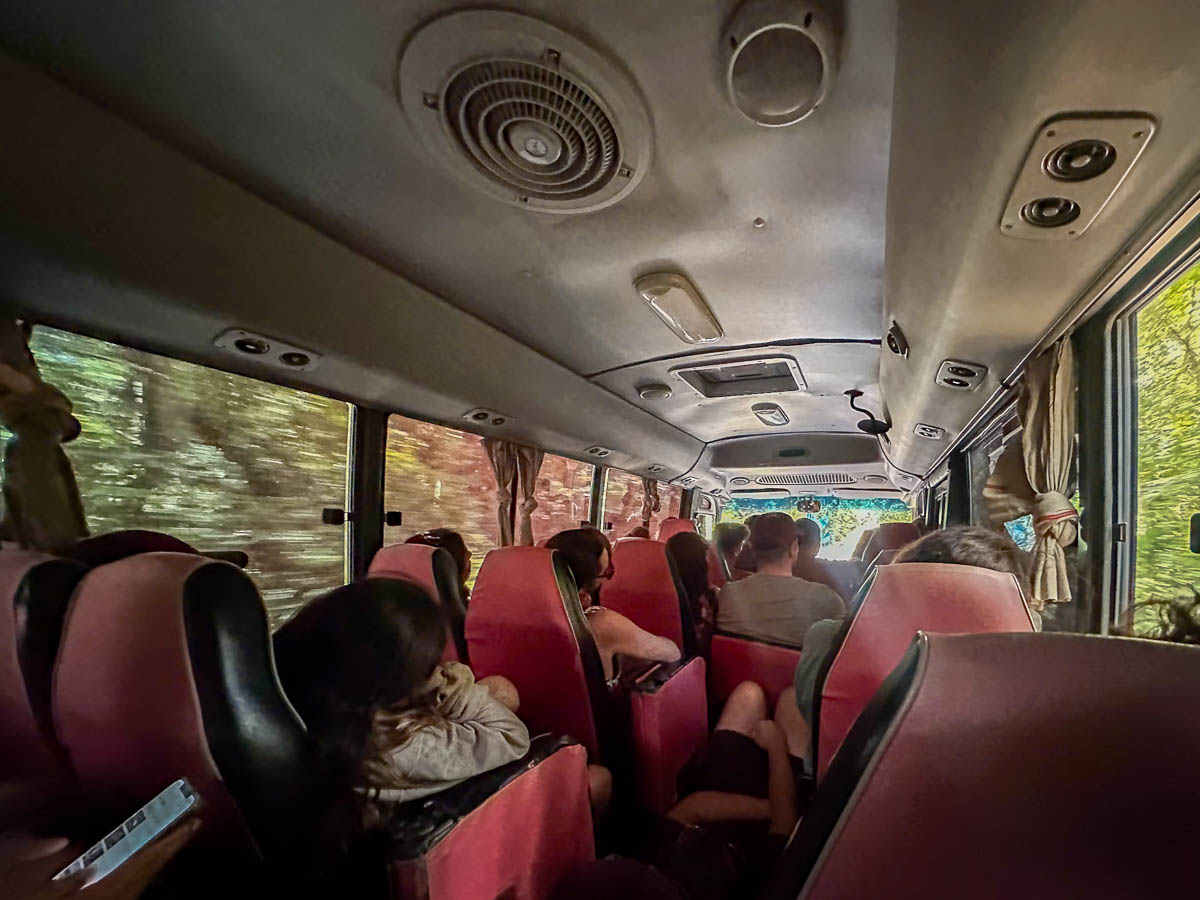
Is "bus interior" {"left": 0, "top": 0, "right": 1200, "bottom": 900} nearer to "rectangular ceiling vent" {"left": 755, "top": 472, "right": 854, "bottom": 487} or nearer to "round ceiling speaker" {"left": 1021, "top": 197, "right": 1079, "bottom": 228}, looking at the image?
"round ceiling speaker" {"left": 1021, "top": 197, "right": 1079, "bottom": 228}

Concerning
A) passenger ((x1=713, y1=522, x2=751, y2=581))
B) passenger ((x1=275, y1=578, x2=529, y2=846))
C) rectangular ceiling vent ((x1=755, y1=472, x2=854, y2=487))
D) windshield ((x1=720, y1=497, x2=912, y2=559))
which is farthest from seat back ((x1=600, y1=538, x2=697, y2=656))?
windshield ((x1=720, y1=497, x2=912, y2=559))

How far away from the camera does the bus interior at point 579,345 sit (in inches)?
→ 29.6

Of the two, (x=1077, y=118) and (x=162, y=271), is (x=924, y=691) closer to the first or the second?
(x=1077, y=118)

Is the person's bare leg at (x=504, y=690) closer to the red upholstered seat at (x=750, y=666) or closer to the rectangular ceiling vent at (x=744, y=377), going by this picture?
the red upholstered seat at (x=750, y=666)

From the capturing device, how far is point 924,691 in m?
0.72

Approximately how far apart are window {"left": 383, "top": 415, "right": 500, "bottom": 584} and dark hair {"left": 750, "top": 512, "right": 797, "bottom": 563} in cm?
178

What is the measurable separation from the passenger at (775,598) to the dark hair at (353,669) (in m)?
2.26

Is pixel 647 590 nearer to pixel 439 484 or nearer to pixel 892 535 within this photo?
pixel 439 484

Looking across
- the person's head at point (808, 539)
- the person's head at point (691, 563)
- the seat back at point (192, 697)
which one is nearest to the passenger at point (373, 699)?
the seat back at point (192, 697)

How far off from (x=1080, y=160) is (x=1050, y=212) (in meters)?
0.21

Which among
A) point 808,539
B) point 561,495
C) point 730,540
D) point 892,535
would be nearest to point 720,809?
point 561,495

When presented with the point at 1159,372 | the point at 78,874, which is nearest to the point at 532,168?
the point at 78,874

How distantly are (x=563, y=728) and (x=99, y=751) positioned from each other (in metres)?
1.51

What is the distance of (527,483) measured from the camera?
4711mm
